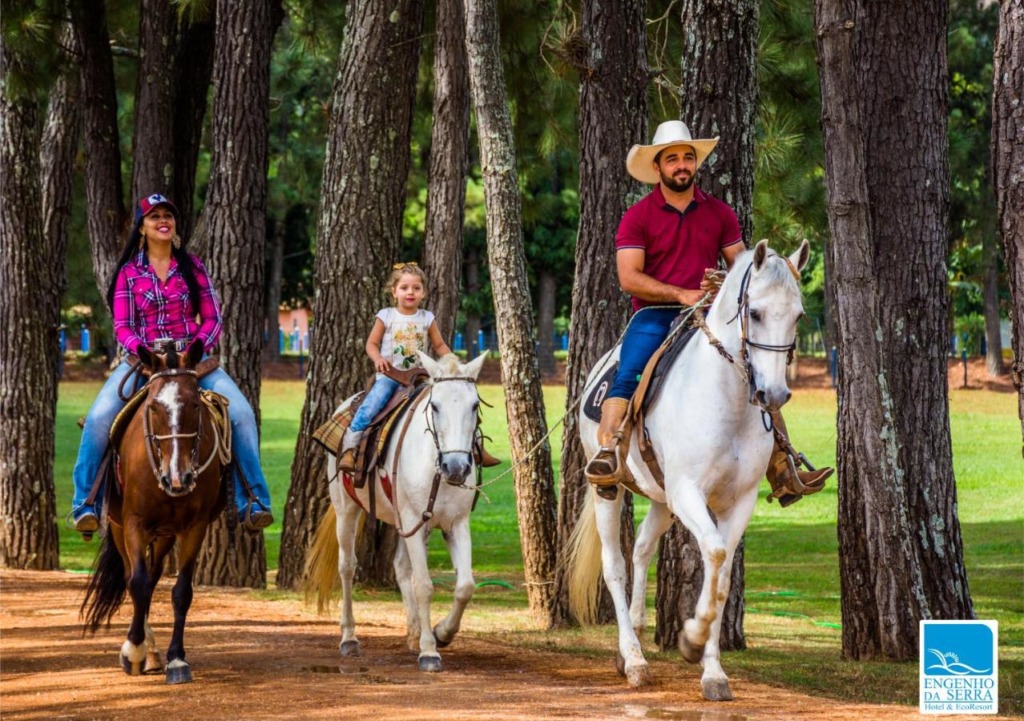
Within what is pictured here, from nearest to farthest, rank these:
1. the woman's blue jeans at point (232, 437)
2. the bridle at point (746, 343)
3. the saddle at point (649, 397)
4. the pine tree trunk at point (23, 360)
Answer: the bridle at point (746, 343) < the saddle at point (649, 397) < the woman's blue jeans at point (232, 437) < the pine tree trunk at point (23, 360)

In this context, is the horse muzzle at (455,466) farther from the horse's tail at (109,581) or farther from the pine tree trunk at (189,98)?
the pine tree trunk at (189,98)

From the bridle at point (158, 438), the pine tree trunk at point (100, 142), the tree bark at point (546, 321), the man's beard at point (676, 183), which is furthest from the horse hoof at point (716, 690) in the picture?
the tree bark at point (546, 321)

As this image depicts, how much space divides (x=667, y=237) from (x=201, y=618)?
608 cm

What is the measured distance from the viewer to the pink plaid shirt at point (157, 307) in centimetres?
1018

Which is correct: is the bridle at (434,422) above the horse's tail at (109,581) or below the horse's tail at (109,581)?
above

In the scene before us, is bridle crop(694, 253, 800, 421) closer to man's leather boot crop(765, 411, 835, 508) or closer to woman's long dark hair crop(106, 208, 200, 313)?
man's leather boot crop(765, 411, 835, 508)

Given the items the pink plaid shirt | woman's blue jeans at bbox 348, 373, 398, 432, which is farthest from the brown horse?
woman's blue jeans at bbox 348, 373, 398, 432

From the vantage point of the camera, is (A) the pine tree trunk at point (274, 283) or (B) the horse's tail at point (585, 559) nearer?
(B) the horse's tail at point (585, 559)

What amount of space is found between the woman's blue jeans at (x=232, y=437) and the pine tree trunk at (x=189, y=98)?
706 cm

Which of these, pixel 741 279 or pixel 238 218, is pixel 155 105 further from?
pixel 741 279

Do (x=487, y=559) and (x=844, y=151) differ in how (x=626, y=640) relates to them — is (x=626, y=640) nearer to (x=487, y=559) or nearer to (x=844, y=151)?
(x=844, y=151)

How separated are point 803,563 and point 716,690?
12.3 metres

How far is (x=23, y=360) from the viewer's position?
1780cm

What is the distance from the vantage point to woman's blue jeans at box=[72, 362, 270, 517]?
10102 millimetres
